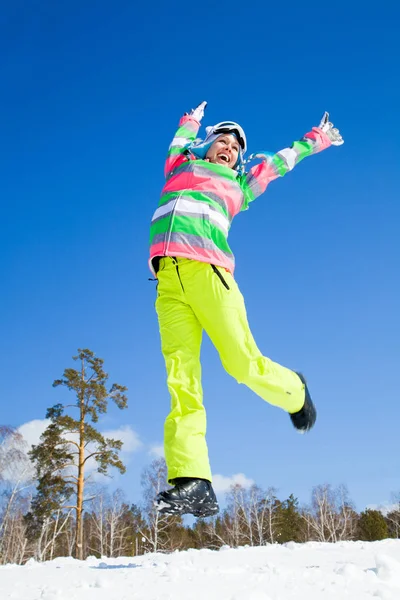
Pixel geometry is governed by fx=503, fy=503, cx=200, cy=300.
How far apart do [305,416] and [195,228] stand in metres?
1.45

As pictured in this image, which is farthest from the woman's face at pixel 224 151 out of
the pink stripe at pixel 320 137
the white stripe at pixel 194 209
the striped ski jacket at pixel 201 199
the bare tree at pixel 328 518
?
the bare tree at pixel 328 518

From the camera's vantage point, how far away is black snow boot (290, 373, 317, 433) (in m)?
3.35

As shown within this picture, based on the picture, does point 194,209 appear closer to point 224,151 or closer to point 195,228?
point 195,228

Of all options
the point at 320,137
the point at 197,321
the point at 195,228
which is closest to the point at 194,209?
the point at 195,228

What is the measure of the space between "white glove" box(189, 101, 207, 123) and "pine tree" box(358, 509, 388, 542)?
34636 millimetres

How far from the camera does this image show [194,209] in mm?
3438

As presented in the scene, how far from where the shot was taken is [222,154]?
4.12m

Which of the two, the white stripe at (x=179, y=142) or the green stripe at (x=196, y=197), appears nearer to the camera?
the green stripe at (x=196, y=197)

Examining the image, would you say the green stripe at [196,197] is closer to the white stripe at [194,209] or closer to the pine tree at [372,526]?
the white stripe at [194,209]

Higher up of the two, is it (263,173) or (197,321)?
(263,173)

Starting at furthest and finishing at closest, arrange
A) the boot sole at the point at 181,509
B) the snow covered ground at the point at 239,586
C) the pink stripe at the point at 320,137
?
the pink stripe at the point at 320,137 → the boot sole at the point at 181,509 → the snow covered ground at the point at 239,586

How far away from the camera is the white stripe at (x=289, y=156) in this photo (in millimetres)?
4438

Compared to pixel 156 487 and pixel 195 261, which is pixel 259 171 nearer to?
pixel 195 261

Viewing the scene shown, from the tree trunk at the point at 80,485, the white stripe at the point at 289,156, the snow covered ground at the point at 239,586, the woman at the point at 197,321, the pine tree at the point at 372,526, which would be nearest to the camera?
the snow covered ground at the point at 239,586
